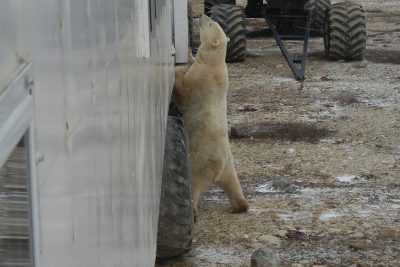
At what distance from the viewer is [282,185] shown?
7.14 metres

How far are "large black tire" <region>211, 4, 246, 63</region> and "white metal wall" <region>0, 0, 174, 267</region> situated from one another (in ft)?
33.5

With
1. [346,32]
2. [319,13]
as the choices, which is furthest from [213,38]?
[319,13]

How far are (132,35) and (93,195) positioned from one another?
0.98 m

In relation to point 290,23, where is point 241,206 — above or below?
below

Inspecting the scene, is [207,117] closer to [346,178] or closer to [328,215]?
[328,215]

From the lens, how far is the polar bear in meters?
6.13

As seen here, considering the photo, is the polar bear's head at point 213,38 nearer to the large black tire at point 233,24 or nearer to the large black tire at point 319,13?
the large black tire at point 233,24

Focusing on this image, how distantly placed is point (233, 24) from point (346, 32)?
171 centimetres

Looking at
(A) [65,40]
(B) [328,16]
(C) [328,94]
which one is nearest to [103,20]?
(A) [65,40]

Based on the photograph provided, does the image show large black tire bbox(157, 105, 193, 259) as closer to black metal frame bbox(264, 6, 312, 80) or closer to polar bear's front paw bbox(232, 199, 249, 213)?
polar bear's front paw bbox(232, 199, 249, 213)

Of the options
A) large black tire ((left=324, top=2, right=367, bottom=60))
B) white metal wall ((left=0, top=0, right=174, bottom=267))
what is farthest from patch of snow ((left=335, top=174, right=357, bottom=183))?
large black tire ((left=324, top=2, right=367, bottom=60))

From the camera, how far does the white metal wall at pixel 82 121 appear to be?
1.01m

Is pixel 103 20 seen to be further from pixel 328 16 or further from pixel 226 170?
pixel 328 16

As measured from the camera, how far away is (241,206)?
639cm
